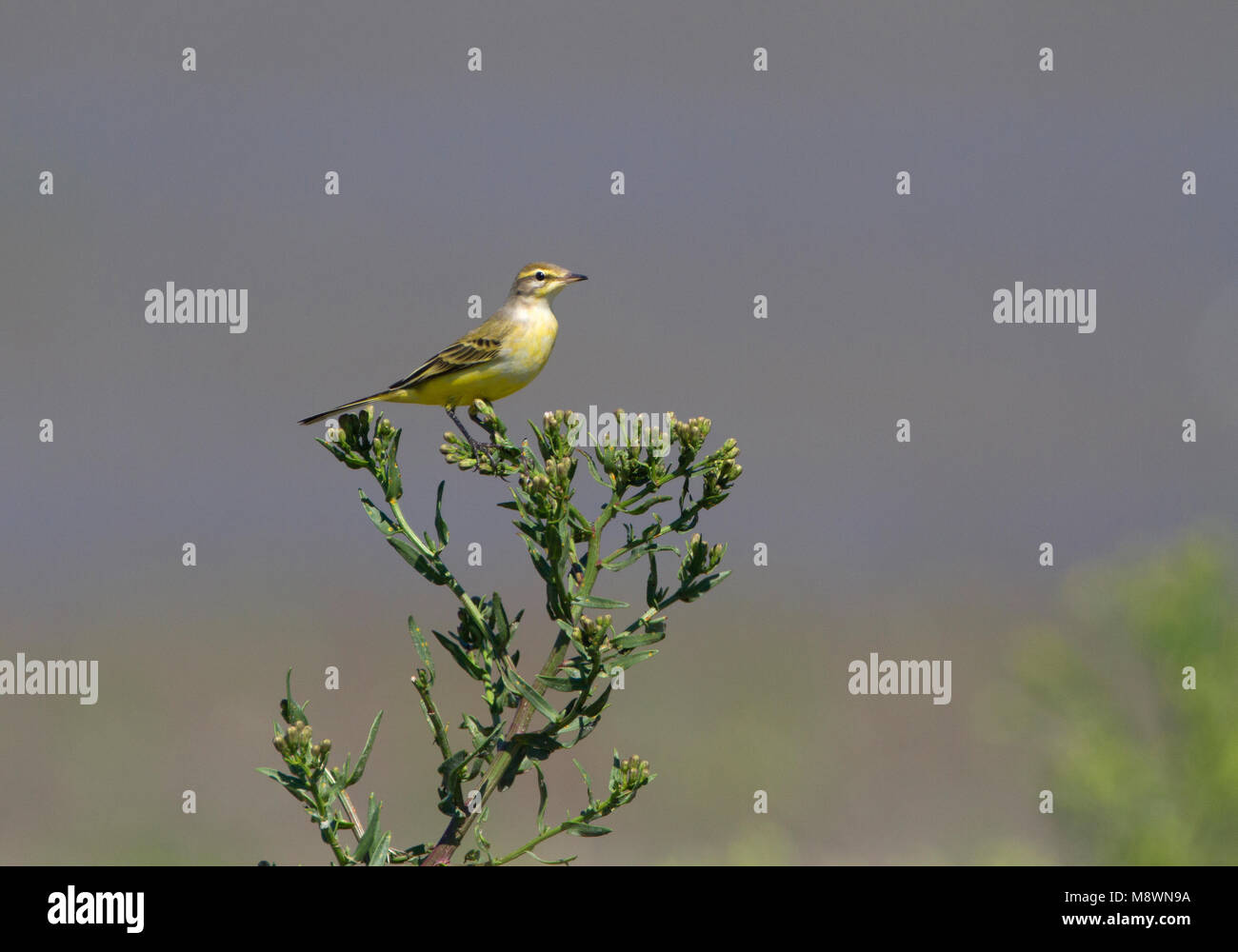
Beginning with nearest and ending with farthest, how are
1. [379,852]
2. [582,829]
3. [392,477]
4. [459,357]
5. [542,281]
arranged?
[379,852], [582,829], [392,477], [459,357], [542,281]

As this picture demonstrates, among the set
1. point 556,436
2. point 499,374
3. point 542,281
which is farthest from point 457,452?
point 542,281

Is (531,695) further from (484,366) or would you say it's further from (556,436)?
(484,366)

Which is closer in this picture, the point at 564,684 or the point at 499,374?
→ the point at 564,684

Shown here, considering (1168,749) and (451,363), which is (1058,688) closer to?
(1168,749)

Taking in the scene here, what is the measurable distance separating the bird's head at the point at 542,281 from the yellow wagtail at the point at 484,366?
414 millimetres

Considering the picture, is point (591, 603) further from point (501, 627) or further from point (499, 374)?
point (499, 374)

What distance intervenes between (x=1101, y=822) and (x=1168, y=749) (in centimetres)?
69

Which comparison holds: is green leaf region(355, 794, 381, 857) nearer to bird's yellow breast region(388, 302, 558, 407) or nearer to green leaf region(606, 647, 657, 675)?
green leaf region(606, 647, 657, 675)

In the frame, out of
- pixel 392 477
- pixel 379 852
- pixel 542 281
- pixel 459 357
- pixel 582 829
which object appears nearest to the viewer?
pixel 379 852

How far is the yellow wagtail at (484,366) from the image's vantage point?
189 inches

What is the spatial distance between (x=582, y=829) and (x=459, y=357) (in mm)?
2688

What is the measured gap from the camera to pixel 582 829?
248 cm

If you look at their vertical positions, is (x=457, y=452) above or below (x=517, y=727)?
above

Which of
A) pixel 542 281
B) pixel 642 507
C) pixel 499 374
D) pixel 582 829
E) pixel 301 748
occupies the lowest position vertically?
pixel 582 829
